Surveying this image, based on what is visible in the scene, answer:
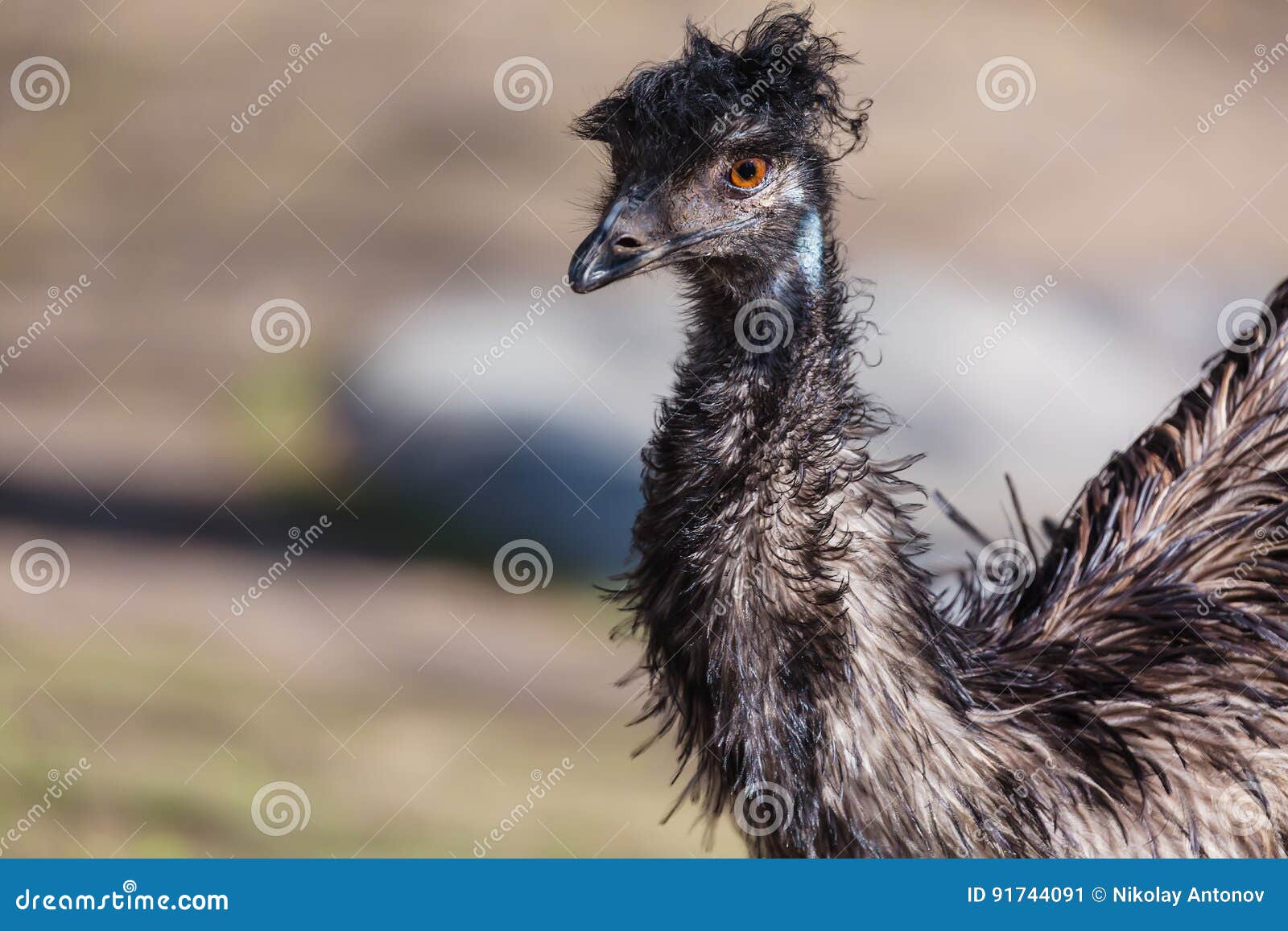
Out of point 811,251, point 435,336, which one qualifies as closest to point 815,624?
point 811,251

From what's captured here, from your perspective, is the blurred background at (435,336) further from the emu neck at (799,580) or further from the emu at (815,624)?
the emu neck at (799,580)

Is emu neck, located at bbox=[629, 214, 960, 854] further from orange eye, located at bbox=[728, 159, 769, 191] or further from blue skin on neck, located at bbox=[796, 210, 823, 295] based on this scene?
orange eye, located at bbox=[728, 159, 769, 191]

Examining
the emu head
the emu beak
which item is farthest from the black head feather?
the emu beak

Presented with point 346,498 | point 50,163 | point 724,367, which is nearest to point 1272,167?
point 346,498

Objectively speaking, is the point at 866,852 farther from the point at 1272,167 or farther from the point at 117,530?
the point at 1272,167

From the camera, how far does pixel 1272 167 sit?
7.30 m

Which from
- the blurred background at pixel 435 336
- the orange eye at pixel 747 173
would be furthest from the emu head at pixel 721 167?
the blurred background at pixel 435 336

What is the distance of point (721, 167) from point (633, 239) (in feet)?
0.75

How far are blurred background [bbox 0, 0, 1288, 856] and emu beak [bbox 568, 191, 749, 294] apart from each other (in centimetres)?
267

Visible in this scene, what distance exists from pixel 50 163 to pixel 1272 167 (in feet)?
21.0

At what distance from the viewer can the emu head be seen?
9.02 feet

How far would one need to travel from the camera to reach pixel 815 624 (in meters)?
2.65

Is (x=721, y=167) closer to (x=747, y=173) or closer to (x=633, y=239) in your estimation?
(x=747, y=173)

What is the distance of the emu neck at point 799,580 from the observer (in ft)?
8.73
